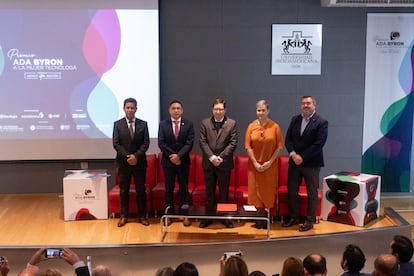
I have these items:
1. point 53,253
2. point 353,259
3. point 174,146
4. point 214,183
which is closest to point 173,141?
point 174,146

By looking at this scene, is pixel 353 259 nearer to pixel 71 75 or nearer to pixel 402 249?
pixel 402 249

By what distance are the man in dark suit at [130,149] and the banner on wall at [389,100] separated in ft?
10.8

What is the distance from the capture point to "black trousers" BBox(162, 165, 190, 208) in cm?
554

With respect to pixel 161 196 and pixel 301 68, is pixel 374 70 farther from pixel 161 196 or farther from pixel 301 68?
pixel 161 196

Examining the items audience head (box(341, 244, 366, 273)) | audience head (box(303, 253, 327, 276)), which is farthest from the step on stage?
audience head (box(303, 253, 327, 276))

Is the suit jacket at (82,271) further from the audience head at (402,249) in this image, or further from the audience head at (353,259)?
the audience head at (402,249)

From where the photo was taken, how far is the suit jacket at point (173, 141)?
5480 mm

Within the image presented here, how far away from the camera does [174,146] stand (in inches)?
216

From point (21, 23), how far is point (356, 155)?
4.83 metres

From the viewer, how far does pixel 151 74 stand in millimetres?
6641

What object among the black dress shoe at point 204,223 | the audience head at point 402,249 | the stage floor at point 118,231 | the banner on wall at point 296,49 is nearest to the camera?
the audience head at point 402,249

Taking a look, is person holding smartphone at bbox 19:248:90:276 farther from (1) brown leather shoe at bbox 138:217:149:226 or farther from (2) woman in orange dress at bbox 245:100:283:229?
(2) woman in orange dress at bbox 245:100:283:229

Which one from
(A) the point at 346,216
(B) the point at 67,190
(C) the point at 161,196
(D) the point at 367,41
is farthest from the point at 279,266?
(D) the point at 367,41

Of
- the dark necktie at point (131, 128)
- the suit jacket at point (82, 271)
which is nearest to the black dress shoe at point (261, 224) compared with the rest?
the dark necktie at point (131, 128)
